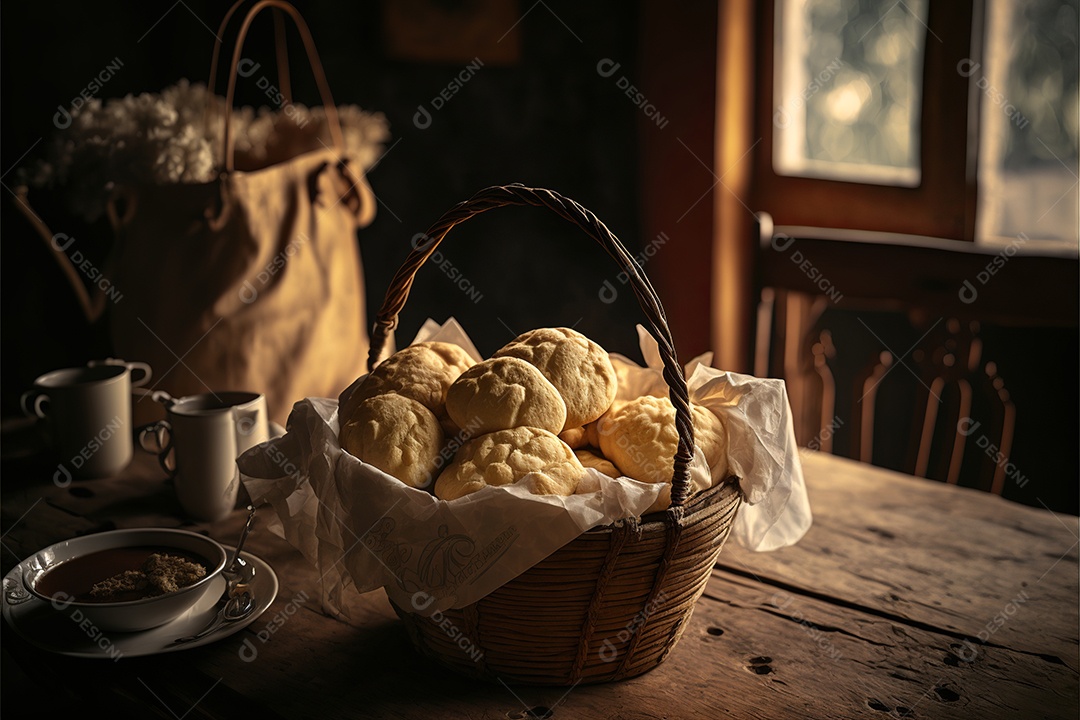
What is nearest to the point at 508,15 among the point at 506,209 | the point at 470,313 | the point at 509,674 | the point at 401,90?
the point at 401,90

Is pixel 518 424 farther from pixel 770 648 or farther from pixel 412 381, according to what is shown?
pixel 770 648

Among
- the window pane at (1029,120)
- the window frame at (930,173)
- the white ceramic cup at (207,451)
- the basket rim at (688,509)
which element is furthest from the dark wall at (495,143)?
the basket rim at (688,509)

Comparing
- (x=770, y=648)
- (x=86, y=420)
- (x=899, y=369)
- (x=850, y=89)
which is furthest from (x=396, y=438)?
(x=850, y=89)

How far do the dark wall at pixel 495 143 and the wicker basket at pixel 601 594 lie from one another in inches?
60.9

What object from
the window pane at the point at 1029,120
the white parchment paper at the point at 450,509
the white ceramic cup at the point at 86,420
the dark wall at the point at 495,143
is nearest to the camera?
the white parchment paper at the point at 450,509

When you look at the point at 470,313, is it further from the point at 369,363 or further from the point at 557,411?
the point at 557,411

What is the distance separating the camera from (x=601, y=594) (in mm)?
812

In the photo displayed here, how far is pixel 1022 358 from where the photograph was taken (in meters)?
2.02

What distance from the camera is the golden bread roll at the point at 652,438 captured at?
870 millimetres

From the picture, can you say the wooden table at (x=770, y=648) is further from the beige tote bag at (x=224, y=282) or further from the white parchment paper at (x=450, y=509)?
the beige tote bag at (x=224, y=282)

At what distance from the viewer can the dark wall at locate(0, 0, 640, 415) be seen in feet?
7.36

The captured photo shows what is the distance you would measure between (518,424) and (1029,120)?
160cm

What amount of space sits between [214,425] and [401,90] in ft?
4.59

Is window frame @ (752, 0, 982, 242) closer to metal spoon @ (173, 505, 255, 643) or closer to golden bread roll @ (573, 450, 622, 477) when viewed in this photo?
golden bread roll @ (573, 450, 622, 477)
